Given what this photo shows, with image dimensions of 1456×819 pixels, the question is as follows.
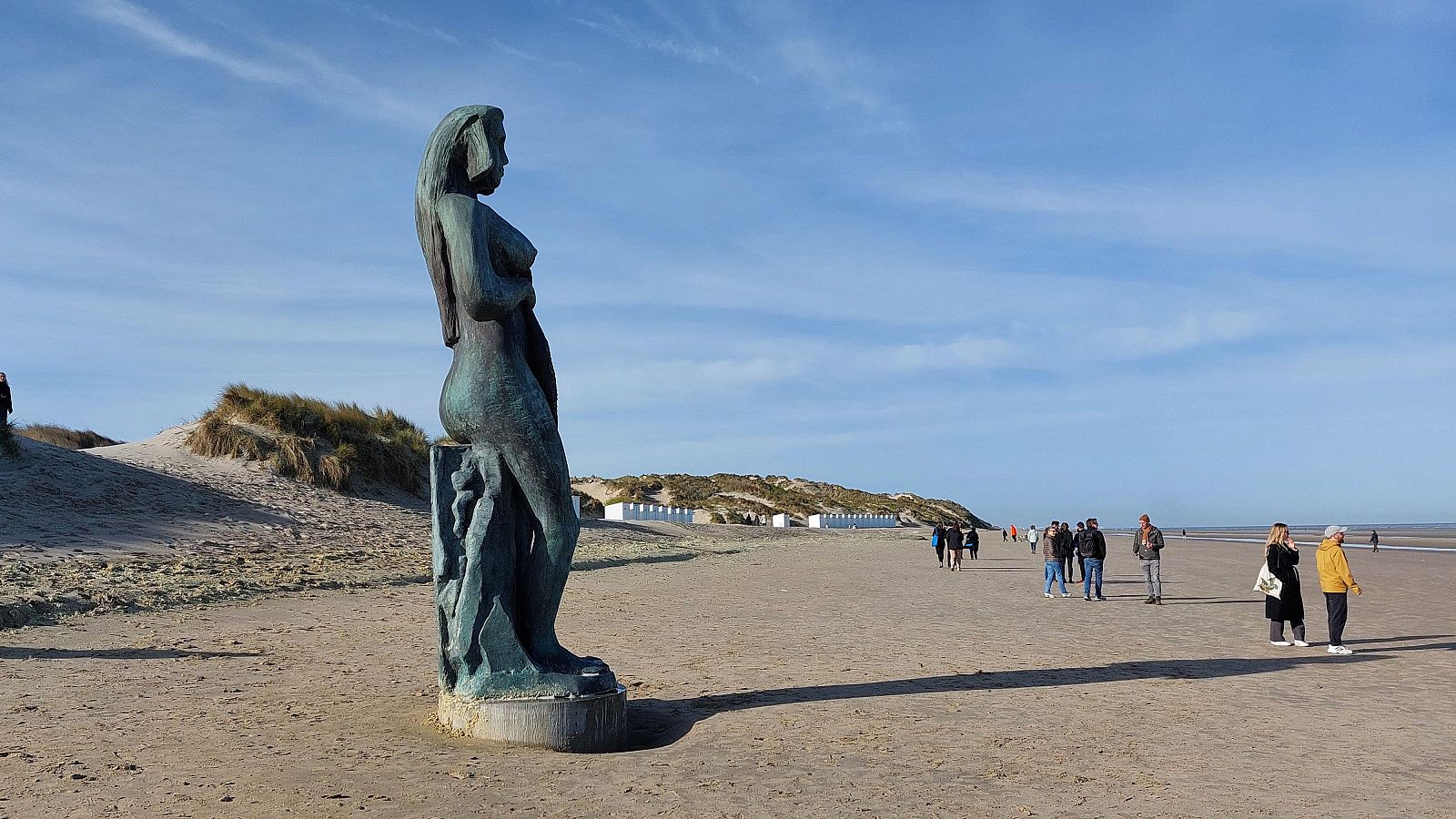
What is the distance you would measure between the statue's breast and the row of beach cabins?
1002 inches

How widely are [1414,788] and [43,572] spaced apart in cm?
1394

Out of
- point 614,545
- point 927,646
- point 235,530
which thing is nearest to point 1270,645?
point 927,646

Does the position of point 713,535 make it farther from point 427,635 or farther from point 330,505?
point 427,635

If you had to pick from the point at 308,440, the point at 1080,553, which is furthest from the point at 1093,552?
the point at 308,440

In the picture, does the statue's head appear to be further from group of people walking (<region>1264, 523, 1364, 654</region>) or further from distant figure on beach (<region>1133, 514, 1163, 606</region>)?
distant figure on beach (<region>1133, 514, 1163, 606</region>)

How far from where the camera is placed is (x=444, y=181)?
6.17 meters

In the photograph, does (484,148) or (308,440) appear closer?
(484,148)

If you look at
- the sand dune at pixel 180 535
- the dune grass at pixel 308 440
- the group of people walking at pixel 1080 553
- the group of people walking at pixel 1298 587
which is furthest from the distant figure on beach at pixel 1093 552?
the dune grass at pixel 308 440

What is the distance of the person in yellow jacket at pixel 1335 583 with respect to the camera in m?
11.4

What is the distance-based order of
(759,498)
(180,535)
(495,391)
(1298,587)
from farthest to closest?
(759,498) → (180,535) → (1298,587) → (495,391)

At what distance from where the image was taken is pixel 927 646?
35.3ft

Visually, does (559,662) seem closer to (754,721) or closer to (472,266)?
(754,721)

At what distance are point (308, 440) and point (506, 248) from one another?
825 inches

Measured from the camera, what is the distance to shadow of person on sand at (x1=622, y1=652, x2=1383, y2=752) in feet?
21.8
